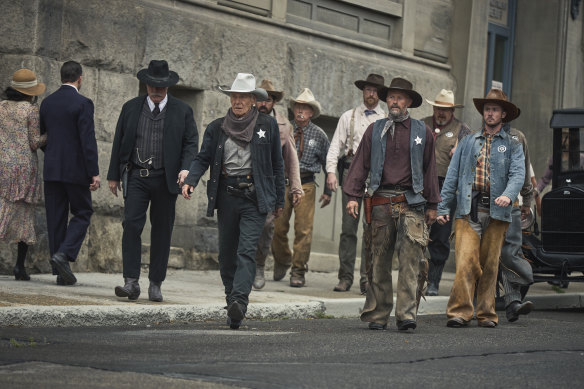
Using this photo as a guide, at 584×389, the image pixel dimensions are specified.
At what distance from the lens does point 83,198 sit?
35.7 ft

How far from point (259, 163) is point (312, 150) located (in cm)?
357

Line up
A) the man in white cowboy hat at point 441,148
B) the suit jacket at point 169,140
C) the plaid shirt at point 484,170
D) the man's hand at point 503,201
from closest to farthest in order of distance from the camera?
the man's hand at point 503,201 < the suit jacket at point 169,140 < the plaid shirt at point 484,170 < the man in white cowboy hat at point 441,148

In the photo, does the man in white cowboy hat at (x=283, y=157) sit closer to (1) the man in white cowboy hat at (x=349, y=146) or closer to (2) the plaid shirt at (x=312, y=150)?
(2) the plaid shirt at (x=312, y=150)

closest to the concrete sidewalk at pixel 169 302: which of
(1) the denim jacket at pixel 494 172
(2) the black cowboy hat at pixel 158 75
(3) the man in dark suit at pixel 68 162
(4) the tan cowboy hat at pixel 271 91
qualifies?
(3) the man in dark suit at pixel 68 162

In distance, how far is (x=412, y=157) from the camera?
31.0 ft

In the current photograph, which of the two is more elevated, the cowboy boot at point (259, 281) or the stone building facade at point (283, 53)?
the stone building facade at point (283, 53)

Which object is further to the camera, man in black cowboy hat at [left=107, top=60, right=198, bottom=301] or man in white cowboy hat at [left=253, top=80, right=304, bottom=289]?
man in white cowboy hat at [left=253, top=80, right=304, bottom=289]

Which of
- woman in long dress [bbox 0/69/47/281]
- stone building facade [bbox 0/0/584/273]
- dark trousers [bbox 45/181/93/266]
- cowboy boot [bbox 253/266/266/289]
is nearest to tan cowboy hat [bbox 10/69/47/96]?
woman in long dress [bbox 0/69/47/281]

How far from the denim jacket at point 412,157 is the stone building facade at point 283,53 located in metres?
3.93

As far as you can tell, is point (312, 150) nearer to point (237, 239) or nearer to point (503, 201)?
point (503, 201)

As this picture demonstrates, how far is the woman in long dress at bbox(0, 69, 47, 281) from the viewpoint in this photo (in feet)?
35.4

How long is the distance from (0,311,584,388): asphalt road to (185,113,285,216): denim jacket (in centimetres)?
103

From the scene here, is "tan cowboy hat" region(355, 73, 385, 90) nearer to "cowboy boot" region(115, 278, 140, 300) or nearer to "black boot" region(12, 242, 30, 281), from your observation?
"cowboy boot" region(115, 278, 140, 300)

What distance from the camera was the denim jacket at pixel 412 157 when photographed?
939cm
